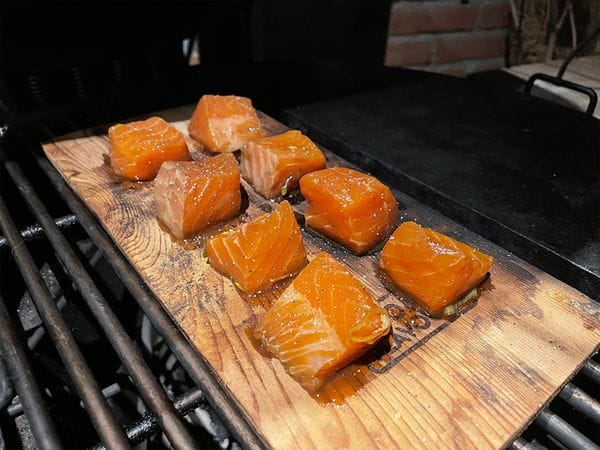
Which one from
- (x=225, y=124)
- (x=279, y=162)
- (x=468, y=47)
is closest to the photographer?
(x=279, y=162)

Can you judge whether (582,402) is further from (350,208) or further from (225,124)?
(225,124)

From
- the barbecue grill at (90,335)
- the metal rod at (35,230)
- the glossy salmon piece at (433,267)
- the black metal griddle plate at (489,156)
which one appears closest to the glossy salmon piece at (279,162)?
the black metal griddle plate at (489,156)

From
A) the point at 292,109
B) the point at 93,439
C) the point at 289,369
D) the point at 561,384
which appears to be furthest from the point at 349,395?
the point at 292,109

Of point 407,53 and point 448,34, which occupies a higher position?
point 448,34

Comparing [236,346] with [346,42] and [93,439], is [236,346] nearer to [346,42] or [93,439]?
[93,439]

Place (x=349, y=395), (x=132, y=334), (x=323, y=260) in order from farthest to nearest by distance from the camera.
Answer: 1. (x=132, y=334)
2. (x=323, y=260)
3. (x=349, y=395)

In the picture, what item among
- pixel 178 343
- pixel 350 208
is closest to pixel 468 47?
pixel 350 208
